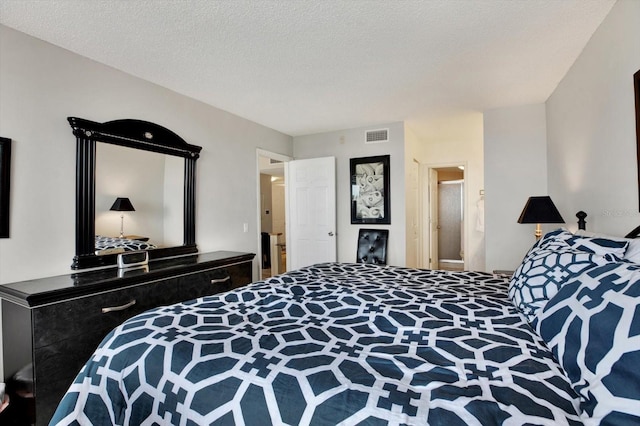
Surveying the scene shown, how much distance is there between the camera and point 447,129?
461 centimetres

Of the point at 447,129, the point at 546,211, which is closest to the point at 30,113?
the point at 546,211

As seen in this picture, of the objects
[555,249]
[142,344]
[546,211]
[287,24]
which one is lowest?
[142,344]

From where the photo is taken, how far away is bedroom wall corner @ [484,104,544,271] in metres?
3.56

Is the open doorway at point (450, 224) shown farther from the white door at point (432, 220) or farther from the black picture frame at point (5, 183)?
the black picture frame at point (5, 183)

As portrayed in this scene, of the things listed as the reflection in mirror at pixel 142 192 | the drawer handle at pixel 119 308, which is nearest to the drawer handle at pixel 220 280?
the reflection in mirror at pixel 142 192

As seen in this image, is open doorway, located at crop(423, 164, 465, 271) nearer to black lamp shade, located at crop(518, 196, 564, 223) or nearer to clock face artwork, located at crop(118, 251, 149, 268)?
black lamp shade, located at crop(518, 196, 564, 223)

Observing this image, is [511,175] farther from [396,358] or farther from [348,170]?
[396,358]

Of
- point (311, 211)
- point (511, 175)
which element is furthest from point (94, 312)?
point (511, 175)

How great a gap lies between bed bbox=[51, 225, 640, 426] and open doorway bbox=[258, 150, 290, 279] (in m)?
4.41

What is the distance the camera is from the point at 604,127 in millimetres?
2037

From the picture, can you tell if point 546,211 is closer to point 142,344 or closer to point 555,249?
point 555,249

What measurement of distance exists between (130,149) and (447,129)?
3997 mm

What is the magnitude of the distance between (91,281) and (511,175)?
410 cm

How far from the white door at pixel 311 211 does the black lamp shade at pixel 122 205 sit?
237 centimetres
